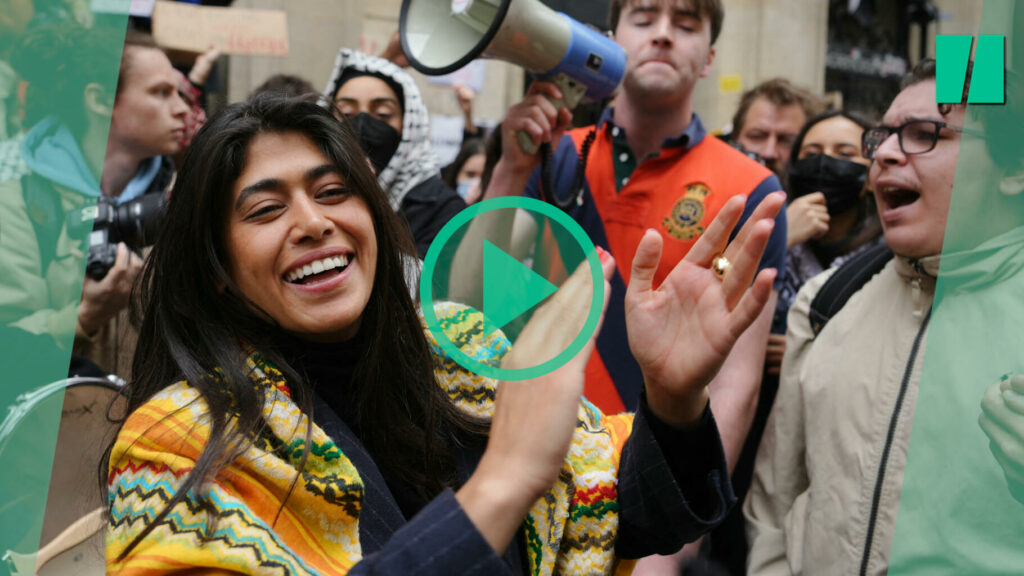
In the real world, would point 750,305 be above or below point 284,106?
below

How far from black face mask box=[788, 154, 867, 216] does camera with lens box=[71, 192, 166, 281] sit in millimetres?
2228

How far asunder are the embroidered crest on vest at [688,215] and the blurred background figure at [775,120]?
1.59 meters

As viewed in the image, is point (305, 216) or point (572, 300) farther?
point (305, 216)

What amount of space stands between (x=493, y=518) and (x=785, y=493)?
1268 millimetres

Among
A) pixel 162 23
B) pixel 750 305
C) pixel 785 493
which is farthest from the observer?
pixel 162 23

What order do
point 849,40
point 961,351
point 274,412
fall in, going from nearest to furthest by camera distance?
point 274,412 → point 961,351 → point 849,40

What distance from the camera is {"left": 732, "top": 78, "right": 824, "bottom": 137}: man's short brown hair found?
11.6 feet

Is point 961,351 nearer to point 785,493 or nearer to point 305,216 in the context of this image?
point 785,493

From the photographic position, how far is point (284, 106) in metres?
1.62

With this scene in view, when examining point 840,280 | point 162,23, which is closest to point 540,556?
point 840,280

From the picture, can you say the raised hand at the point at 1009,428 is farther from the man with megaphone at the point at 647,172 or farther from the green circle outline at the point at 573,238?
the green circle outline at the point at 573,238

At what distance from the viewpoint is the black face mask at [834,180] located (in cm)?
299

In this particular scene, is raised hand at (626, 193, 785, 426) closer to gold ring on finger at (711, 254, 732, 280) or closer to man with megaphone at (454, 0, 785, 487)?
gold ring on finger at (711, 254, 732, 280)

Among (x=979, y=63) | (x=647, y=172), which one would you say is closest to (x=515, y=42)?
(x=647, y=172)
